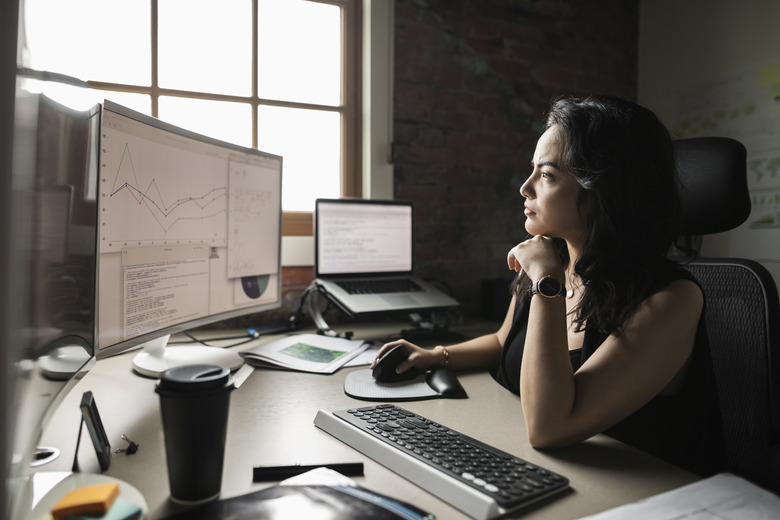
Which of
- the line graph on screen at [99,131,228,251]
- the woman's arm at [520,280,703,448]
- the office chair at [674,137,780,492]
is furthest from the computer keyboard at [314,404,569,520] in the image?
the office chair at [674,137,780,492]

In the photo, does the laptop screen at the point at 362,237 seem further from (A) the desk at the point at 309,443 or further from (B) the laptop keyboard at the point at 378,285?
(A) the desk at the point at 309,443

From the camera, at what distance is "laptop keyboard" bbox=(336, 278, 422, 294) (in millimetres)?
1737

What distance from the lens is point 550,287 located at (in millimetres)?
958

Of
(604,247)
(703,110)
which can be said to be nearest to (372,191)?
(604,247)

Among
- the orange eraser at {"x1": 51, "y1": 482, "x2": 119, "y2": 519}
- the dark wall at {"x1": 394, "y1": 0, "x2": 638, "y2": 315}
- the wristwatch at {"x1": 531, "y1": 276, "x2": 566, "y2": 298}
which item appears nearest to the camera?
the orange eraser at {"x1": 51, "y1": 482, "x2": 119, "y2": 519}

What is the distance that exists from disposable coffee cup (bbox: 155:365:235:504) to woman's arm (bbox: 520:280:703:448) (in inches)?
18.5

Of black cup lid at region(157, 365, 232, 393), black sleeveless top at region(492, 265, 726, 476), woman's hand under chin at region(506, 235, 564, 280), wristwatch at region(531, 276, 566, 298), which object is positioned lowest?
black sleeveless top at region(492, 265, 726, 476)

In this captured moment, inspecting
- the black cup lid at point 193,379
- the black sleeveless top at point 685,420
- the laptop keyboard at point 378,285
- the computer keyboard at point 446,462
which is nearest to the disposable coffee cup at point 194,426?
the black cup lid at point 193,379

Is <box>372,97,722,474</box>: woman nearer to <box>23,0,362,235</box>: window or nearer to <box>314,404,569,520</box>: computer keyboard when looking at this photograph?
<box>314,404,569,520</box>: computer keyboard

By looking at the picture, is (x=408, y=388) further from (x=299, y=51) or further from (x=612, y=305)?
(x=299, y=51)

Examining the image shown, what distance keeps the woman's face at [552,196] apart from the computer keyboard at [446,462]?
0.53 m

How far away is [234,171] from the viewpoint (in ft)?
4.50

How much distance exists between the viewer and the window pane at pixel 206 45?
6.14 feet

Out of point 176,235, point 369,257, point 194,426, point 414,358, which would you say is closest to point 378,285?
point 369,257
